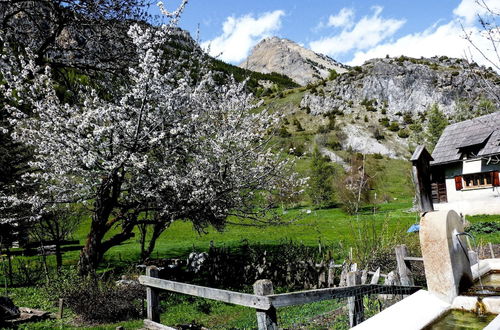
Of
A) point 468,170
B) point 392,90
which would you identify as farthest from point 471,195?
point 392,90

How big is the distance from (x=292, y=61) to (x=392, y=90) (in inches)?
3634

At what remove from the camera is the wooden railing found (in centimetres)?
444

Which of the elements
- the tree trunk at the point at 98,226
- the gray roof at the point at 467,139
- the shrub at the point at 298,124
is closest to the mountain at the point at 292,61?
the shrub at the point at 298,124

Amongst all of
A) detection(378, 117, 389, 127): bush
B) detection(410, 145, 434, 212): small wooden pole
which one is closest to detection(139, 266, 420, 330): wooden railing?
detection(410, 145, 434, 212): small wooden pole

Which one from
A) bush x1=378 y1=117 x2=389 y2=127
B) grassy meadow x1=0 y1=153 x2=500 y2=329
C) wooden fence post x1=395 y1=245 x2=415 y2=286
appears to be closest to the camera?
grassy meadow x1=0 y1=153 x2=500 y2=329

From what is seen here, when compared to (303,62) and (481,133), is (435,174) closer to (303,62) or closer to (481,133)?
(481,133)

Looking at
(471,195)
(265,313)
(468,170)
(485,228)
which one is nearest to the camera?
(265,313)

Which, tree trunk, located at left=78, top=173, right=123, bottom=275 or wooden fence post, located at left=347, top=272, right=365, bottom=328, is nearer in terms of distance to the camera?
wooden fence post, located at left=347, top=272, right=365, bottom=328

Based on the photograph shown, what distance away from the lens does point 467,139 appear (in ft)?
93.8

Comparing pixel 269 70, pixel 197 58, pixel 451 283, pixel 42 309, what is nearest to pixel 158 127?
pixel 197 58

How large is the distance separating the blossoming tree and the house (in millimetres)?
21069

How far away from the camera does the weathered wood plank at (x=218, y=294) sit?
14.6 ft

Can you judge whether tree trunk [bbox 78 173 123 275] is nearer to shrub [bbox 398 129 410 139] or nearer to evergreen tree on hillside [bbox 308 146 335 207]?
evergreen tree on hillside [bbox 308 146 335 207]

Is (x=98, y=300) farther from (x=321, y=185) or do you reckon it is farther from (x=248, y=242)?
(x=321, y=185)
